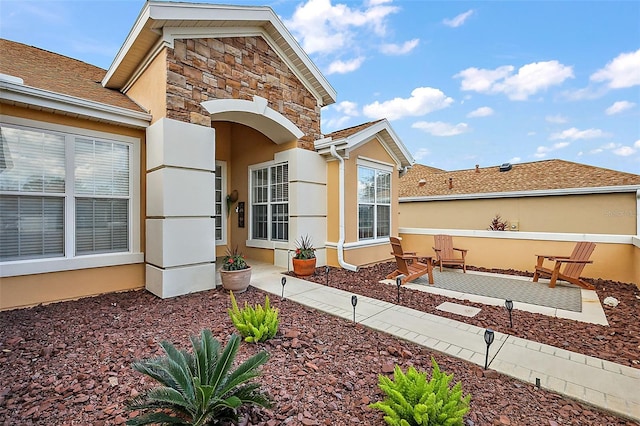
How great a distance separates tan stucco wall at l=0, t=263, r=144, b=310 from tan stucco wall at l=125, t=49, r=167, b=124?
3017 millimetres

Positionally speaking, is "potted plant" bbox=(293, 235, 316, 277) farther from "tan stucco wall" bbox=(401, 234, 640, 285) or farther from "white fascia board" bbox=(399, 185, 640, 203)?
"white fascia board" bbox=(399, 185, 640, 203)

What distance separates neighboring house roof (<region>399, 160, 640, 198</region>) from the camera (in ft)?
37.6

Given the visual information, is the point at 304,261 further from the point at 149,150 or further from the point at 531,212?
the point at 531,212

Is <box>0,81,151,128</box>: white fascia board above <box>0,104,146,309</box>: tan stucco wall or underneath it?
above

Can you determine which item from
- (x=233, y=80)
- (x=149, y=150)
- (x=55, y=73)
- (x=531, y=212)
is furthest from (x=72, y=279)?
(x=531, y=212)

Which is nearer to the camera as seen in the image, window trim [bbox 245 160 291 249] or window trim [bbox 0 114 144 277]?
window trim [bbox 0 114 144 277]

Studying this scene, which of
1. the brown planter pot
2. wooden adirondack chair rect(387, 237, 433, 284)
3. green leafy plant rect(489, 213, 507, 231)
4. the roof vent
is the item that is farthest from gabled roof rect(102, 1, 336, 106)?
the roof vent

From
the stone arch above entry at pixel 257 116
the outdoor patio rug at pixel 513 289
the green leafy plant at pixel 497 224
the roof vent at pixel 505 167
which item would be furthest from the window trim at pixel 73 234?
the roof vent at pixel 505 167

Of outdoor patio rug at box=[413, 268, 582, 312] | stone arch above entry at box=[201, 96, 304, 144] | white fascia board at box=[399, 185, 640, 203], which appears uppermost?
stone arch above entry at box=[201, 96, 304, 144]

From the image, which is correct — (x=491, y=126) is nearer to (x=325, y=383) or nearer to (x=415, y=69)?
(x=415, y=69)

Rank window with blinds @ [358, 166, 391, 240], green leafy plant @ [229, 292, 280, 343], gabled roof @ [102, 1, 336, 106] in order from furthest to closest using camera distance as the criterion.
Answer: window with blinds @ [358, 166, 391, 240]
gabled roof @ [102, 1, 336, 106]
green leafy plant @ [229, 292, 280, 343]

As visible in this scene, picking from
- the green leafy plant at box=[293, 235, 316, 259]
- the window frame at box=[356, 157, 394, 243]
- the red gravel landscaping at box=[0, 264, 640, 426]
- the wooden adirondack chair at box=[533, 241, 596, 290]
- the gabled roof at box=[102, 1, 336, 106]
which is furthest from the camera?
the window frame at box=[356, 157, 394, 243]

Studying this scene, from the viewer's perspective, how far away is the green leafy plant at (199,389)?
190 centimetres

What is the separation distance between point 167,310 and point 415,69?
43.8ft
